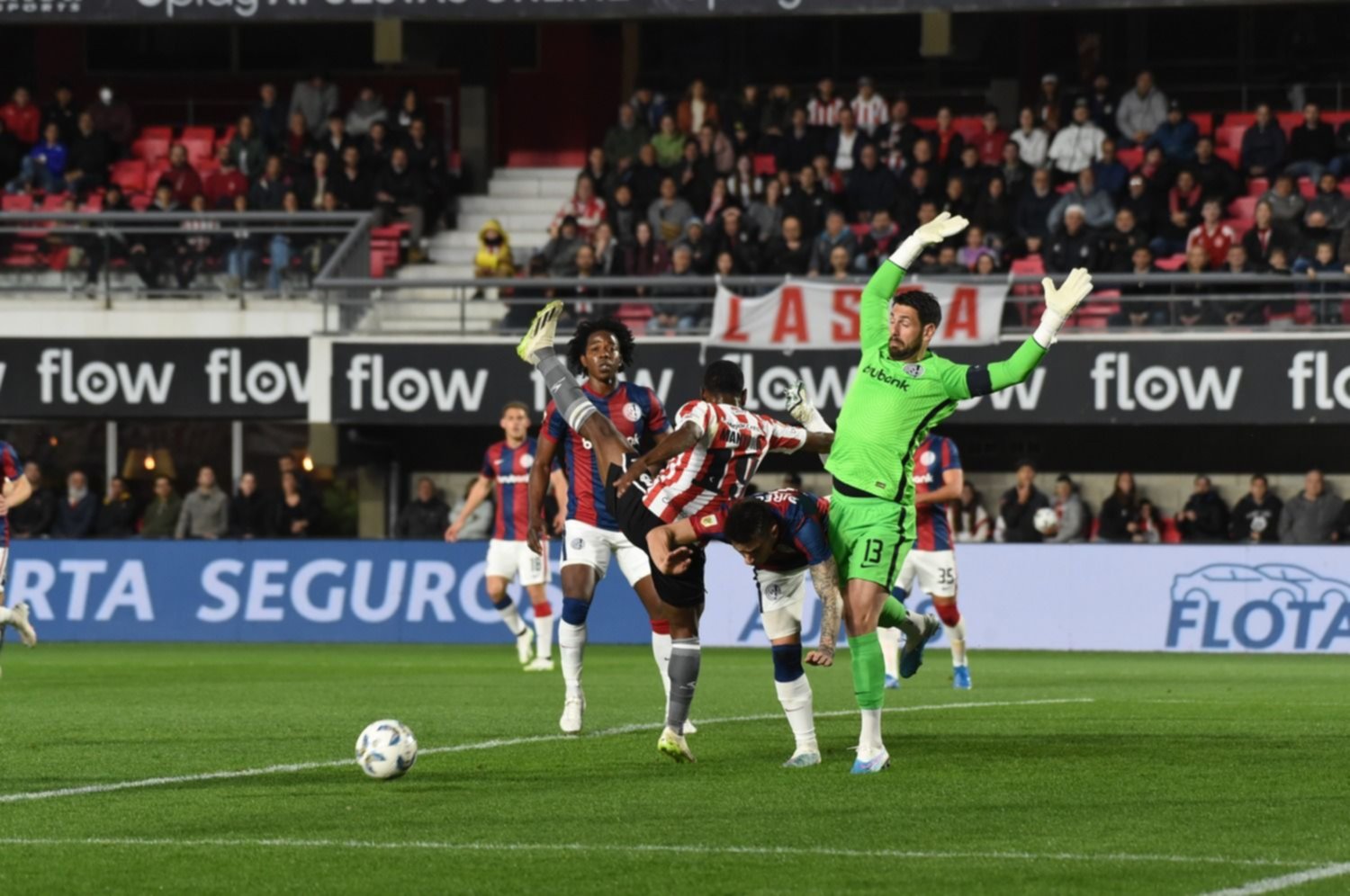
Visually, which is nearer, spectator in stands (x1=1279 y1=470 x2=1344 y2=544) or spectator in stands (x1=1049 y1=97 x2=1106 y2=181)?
spectator in stands (x1=1279 y1=470 x2=1344 y2=544)

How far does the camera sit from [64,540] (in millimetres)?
26594

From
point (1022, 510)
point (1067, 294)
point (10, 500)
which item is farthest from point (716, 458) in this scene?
point (1022, 510)

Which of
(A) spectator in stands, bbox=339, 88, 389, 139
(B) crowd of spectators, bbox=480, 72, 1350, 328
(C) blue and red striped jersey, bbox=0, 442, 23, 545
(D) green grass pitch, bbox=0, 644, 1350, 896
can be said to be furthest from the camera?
(A) spectator in stands, bbox=339, 88, 389, 139

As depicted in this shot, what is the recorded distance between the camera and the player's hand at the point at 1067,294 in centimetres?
1032

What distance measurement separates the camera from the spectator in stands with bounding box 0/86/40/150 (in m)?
31.8

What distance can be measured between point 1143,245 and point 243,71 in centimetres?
1521

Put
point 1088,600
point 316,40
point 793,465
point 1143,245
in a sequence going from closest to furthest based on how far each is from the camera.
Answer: point 1088,600
point 1143,245
point 793,465
point 316,40

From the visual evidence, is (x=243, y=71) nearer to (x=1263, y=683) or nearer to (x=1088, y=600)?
(x=1088, y=600)

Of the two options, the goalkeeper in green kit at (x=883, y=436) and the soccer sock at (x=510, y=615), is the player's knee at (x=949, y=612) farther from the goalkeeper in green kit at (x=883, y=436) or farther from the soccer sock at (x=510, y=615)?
the goalkeeper in green kit at (x=883, y=436)

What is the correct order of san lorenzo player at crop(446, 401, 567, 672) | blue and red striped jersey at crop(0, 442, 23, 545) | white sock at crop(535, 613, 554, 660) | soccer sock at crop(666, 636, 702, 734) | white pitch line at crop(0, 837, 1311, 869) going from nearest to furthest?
1. white pitch line at crop(0, 837, 1311, 869)
2. soccer sock at crop(666, 636, 702, 734)
3. blue and red striped jersey at crop(0, 442, 23, 545)
4. white sock at crop(535, 613, 554, 660)
5. san lorenzo player at crop(446, 401, 567, 672)

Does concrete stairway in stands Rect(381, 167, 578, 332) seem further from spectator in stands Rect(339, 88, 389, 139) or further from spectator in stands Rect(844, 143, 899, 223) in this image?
spectator in stands Rect(844, 143, 899, 223)

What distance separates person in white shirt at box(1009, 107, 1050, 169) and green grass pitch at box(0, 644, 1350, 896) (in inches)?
516

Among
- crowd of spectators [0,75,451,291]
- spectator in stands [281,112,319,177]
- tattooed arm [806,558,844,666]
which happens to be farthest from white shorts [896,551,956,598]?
spectator in stands [281,112,319,177]

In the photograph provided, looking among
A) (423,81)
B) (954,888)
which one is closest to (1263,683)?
(954,888)
